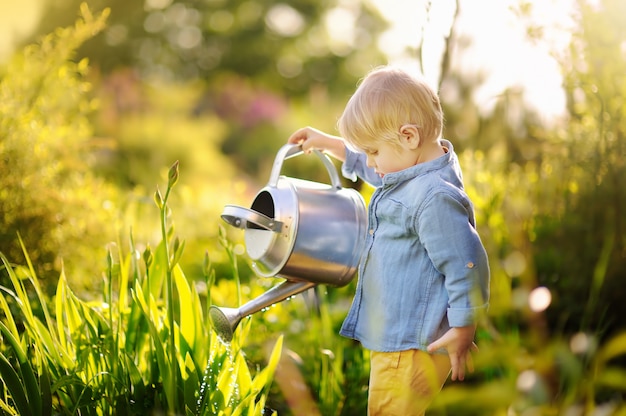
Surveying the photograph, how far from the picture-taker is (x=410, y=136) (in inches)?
64.3

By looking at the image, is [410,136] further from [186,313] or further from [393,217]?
[186,313]

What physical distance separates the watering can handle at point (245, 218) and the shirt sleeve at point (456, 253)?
368 mm

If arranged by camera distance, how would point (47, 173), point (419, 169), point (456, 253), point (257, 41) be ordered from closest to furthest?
point (456, 253) < point (419, 169) < point (47, 173) < point (257, 41)

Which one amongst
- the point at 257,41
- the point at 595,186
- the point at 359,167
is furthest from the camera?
the point at 257,41

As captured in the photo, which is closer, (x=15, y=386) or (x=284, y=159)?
(x=15, y=386)

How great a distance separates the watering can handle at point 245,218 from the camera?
1.64 m

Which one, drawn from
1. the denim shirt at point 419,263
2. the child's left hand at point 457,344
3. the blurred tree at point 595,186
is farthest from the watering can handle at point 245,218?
the blurred tree at point 595,186

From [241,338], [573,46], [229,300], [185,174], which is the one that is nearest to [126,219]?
[229,300]

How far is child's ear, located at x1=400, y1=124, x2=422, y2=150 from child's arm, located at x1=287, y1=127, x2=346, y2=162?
14.4 inches

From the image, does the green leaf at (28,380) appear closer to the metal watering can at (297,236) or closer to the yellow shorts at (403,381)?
the metal watering can at (297,236)

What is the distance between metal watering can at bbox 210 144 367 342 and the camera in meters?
1.75

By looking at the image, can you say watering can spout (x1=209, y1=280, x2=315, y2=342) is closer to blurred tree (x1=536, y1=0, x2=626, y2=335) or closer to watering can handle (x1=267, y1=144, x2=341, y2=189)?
watering can handle (x1=267, y1=144, x2=341, y2=189)

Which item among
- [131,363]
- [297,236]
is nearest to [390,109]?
[297,236]

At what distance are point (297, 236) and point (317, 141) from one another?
1.09ft
